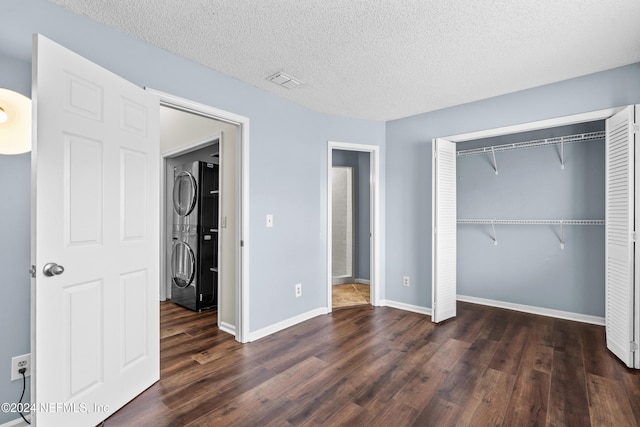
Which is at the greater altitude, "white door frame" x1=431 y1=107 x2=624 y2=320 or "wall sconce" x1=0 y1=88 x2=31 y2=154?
"white door frame" x1=431 y1=107 x2=624 y2=320

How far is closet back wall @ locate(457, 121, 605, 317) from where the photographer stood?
3.31 m

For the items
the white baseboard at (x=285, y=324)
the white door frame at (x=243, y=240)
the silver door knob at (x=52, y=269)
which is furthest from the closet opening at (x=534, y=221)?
the silver door knob at (x=52, y=269)

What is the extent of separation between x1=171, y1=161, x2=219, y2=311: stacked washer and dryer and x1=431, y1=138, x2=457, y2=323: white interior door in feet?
8.73

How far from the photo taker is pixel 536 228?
3.65 metres

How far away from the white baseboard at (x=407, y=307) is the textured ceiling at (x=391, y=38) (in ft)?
8.14

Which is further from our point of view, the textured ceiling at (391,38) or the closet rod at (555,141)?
the closet rod at (555,141)

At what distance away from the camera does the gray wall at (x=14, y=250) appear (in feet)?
5.29

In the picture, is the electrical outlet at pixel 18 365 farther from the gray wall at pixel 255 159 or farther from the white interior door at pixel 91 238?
the white interior door at pixel 91 238

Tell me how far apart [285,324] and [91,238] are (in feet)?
6.72

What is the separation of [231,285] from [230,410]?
146 centimetres

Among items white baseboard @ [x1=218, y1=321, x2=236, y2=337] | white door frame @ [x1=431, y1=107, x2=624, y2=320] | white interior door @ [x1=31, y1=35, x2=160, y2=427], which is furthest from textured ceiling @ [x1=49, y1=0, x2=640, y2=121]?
white baseboard @ [x1=218, y1=321, x2=236, y2=337]

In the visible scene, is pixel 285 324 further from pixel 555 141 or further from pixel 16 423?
pixel 555 141

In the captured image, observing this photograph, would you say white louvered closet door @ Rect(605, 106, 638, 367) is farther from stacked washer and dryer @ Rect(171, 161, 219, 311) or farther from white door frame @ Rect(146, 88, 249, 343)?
stacked washer and dryer @ Rect(171, 161, 219, 311)

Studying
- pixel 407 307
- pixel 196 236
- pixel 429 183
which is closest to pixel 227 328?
pixel 196 236
